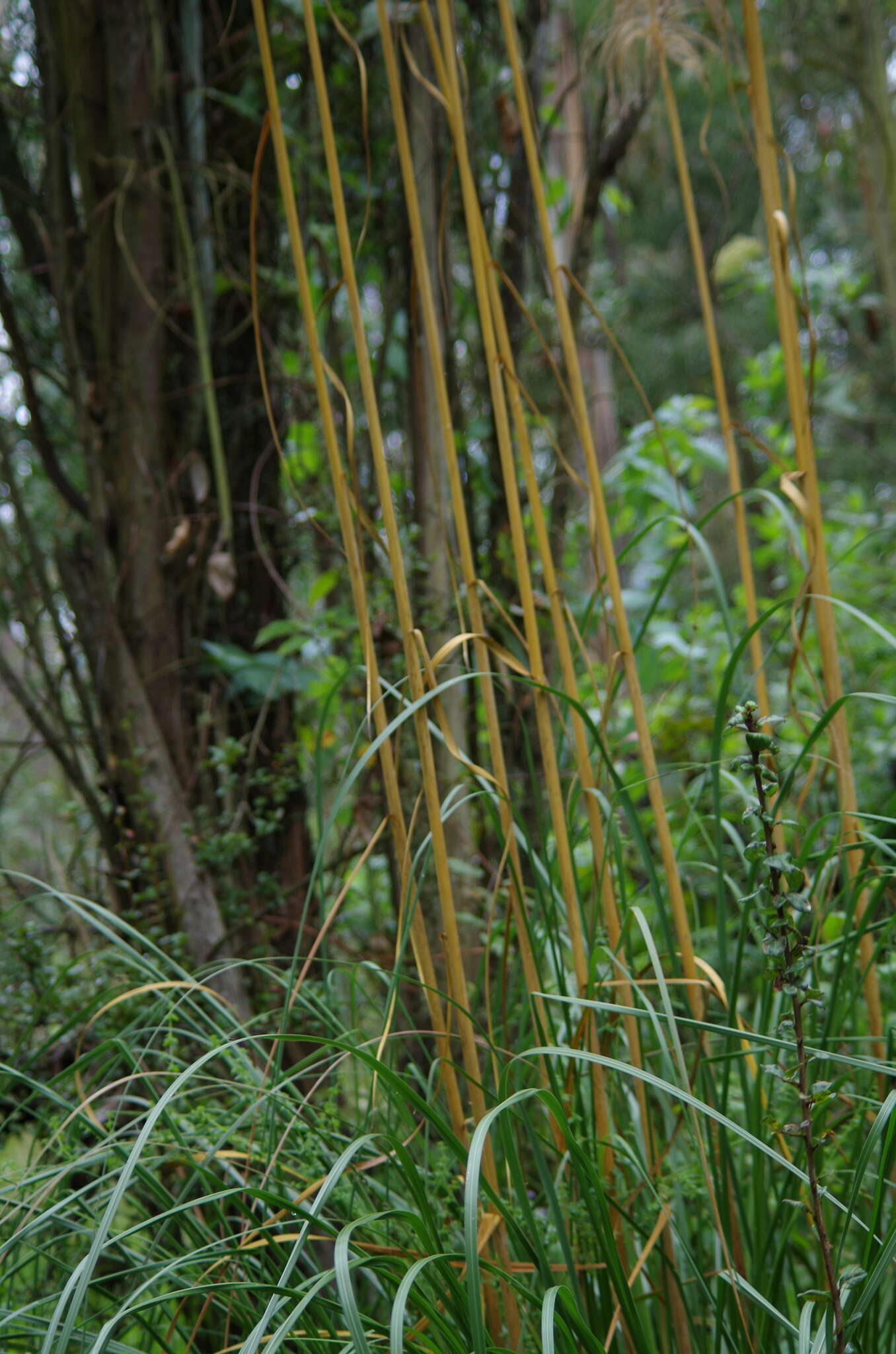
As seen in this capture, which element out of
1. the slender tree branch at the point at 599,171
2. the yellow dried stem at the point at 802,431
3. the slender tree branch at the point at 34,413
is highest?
the slender tree branch at the point at 599,171

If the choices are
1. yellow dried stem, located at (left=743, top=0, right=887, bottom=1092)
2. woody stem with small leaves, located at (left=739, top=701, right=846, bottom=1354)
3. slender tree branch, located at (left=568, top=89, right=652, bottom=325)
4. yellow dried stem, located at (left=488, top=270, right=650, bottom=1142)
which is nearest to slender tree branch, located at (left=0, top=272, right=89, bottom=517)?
slender tree branch, located at (left=568, top=89, right=652, bottom=325)

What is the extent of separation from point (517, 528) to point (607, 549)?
0.08 metres

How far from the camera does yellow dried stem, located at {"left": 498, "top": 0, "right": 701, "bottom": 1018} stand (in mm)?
639

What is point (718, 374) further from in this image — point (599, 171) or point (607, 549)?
point (599, 171)

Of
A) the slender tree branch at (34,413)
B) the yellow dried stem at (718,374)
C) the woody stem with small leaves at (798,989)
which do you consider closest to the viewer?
the woody stem with small leaves at (798,989)

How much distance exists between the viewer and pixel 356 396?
1.44 meters

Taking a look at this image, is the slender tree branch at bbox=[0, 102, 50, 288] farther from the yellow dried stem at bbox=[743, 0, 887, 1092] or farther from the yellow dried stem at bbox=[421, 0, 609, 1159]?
the yellow dried stem at bbox=[743, 0, 887, 1092]

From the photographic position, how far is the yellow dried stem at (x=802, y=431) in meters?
0.67

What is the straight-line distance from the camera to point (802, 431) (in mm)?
697

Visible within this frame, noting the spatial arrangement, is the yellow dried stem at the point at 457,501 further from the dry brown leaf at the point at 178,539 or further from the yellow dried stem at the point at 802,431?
the dry brown leaf at the point at 178,539

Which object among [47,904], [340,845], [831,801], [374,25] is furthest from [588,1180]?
[47,904]

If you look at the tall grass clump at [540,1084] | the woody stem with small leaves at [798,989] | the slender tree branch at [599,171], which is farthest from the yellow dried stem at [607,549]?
the slender tree branch at [599,171]

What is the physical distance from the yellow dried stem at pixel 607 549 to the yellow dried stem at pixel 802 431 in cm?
13

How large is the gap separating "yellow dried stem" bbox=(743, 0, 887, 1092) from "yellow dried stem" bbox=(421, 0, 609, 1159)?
7.8 inches
